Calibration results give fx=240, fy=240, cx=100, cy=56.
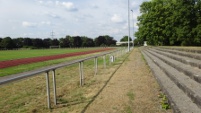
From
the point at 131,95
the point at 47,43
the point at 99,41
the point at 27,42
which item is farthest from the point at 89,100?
the point at 99,41

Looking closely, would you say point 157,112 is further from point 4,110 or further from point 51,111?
point 4,110

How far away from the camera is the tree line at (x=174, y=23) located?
3953 cm

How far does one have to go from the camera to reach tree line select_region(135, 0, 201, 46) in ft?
130

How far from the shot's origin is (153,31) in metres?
48.2

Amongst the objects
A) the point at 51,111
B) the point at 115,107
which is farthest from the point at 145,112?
the point at 51,111

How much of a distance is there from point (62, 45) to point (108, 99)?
136 m

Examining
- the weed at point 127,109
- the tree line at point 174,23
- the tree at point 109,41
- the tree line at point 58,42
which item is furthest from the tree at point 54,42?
the weed at point 127,109

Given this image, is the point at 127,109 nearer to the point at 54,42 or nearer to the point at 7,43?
the point at 7,43

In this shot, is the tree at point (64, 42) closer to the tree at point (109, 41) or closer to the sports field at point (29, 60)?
the tree at point (109, 41)

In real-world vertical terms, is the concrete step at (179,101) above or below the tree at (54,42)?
below

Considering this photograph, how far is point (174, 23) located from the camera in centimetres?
4322

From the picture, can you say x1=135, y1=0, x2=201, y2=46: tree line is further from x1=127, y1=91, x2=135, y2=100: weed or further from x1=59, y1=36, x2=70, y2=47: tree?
x1=59, y1=36, x2=70, y2=47: tree

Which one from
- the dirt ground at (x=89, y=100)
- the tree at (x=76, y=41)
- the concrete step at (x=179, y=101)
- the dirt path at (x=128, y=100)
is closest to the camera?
the concrete step at (x=179, y=101)

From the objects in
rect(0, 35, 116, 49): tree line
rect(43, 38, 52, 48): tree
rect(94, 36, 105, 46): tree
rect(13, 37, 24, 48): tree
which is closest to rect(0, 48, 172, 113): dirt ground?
rect(0, 35, 116, 49): tree line
